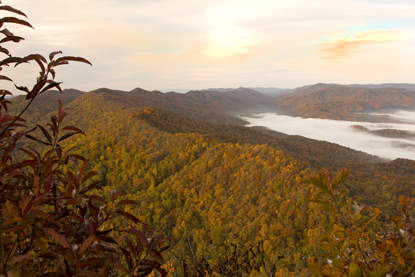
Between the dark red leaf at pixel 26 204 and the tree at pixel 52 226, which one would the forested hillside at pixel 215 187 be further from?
the dark red leaf at pixel 26 204

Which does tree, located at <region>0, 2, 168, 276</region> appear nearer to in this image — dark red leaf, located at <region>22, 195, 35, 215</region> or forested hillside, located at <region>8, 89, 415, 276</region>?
dark red leaf, located at <region>22, 195, 35, 215</region>

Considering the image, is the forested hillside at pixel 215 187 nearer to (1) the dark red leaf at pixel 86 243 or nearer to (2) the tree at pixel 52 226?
(2) the tree at pixel 52 226

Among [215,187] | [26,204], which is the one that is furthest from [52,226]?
[215,187]

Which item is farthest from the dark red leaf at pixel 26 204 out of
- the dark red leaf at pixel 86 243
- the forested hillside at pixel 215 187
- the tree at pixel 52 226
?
the forested hillside at pixel 215 187

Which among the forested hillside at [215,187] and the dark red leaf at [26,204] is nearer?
the dark red leaf at [26,204]

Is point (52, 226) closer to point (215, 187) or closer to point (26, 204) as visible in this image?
point (26, 204)

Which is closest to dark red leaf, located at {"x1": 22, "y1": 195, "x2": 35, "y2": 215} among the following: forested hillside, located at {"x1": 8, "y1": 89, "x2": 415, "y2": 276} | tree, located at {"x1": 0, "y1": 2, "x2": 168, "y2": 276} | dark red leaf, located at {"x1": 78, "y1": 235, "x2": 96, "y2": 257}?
tree, located at {"x1": 0, "y1": 2, "x2": 168, "y2": 276}

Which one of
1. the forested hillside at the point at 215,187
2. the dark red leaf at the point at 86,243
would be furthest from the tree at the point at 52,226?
the forested hillside at the point at 215,187

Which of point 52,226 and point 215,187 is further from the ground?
point 52,226

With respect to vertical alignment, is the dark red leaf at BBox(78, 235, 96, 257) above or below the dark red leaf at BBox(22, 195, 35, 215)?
below

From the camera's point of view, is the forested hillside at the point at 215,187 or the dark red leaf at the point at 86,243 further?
the forested hillside at the point at 215,187

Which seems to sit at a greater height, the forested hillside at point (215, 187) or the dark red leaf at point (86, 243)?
the dark red leaf at point (86, 243)
